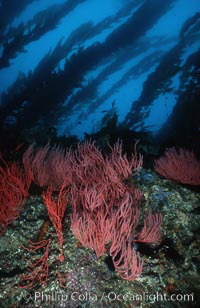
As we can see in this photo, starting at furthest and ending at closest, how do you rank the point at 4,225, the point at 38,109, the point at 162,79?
1. the point at 162,79
2. the point at 38,109
3. the point at 4,225

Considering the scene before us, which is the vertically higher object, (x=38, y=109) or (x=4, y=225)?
(x=38, y=109)

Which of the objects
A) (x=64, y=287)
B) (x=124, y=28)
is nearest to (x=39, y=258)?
(x=64, y=287)

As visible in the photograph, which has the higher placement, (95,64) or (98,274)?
(95,64)

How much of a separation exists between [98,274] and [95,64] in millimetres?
12219

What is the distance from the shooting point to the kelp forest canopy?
10.2 m

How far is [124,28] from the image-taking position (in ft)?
47.8

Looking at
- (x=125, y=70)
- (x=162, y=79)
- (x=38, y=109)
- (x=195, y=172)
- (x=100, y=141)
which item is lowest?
(x=195, y=172)

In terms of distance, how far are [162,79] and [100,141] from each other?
346 inches

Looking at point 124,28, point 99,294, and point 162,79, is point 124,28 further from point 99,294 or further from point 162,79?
point 99,294

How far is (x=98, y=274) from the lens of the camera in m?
2.69

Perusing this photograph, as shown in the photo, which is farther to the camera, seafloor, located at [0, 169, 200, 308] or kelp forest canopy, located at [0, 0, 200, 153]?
kelp forest canopy, located at [0, 0, 200, 153]

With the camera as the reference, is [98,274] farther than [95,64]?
No

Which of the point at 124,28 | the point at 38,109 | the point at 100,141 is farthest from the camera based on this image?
the point at 124,28

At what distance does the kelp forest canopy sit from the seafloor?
3590mm
